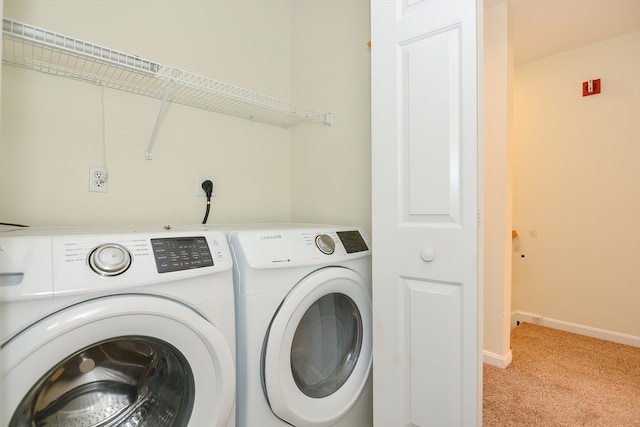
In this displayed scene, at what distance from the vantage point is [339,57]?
5.55 feet

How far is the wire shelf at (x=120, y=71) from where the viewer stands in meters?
0.90

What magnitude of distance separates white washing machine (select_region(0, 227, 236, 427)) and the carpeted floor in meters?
1.43

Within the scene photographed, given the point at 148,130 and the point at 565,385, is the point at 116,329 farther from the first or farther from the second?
the point at 565,385

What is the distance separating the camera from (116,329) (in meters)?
0.70

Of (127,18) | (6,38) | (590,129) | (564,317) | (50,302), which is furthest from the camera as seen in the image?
(564,317)

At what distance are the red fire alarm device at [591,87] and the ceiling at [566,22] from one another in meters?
0.31

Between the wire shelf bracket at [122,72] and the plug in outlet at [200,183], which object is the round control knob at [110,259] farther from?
the plug in outlet at [200,183]

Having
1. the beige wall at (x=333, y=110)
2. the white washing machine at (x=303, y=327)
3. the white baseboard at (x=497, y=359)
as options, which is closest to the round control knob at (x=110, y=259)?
the white washing machine at (x=303, y=327)

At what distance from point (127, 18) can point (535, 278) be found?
3.39 metres

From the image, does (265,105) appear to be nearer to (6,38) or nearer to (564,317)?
(6,38)

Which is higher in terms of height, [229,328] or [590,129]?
[590,129]

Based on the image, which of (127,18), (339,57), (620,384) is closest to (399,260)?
(339,57)

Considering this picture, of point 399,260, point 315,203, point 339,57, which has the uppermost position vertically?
point 339,57

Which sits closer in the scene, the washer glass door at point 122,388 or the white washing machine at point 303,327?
the washer glass door at point 122,388
